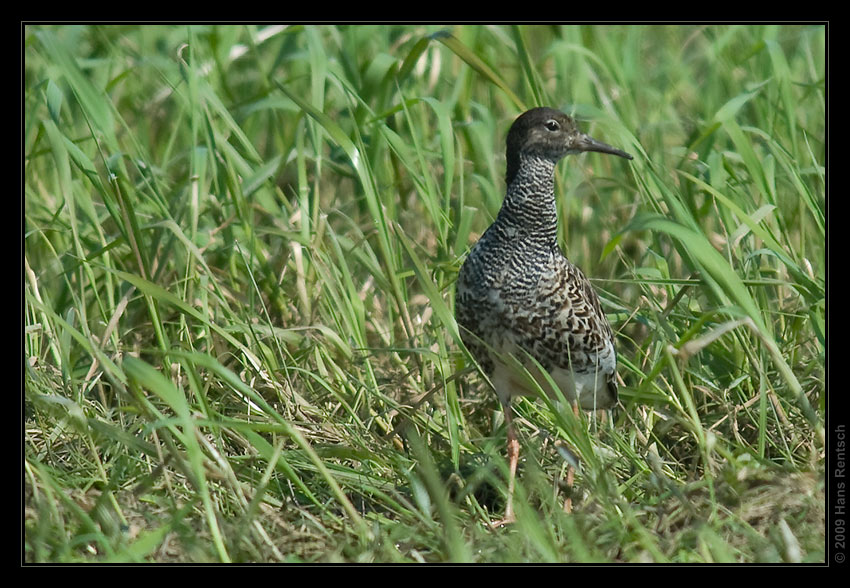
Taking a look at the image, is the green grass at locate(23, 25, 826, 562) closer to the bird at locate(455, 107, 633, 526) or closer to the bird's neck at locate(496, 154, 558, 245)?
the bird at locate(455, 107, 633, 526)

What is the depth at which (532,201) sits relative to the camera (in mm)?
4492

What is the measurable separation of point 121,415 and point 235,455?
498 millimetres

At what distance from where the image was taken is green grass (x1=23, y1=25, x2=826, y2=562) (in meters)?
3.75

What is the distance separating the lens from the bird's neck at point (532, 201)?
447 centimetres

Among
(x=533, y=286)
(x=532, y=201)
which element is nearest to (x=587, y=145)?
(x=532, y=201)

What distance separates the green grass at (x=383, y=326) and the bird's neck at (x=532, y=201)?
0.47m

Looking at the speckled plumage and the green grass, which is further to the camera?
the speckled plumage

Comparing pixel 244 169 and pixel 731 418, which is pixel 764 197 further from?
pixel 244 169

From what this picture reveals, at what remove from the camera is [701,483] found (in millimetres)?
3781

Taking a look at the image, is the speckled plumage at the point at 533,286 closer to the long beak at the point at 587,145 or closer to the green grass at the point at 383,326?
the long beak at the point at 587,145

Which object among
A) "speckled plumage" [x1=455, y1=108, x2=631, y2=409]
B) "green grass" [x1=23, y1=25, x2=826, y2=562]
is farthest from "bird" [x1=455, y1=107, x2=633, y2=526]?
"green grass" [x1=23, y1=25, x2=826, y2=562]

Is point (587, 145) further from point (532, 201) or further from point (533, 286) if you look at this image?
point (533, 286)

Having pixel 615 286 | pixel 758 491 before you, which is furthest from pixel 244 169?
pixel 758 491

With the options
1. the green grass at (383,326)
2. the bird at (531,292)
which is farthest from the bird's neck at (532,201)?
the green grass at (383,326)
